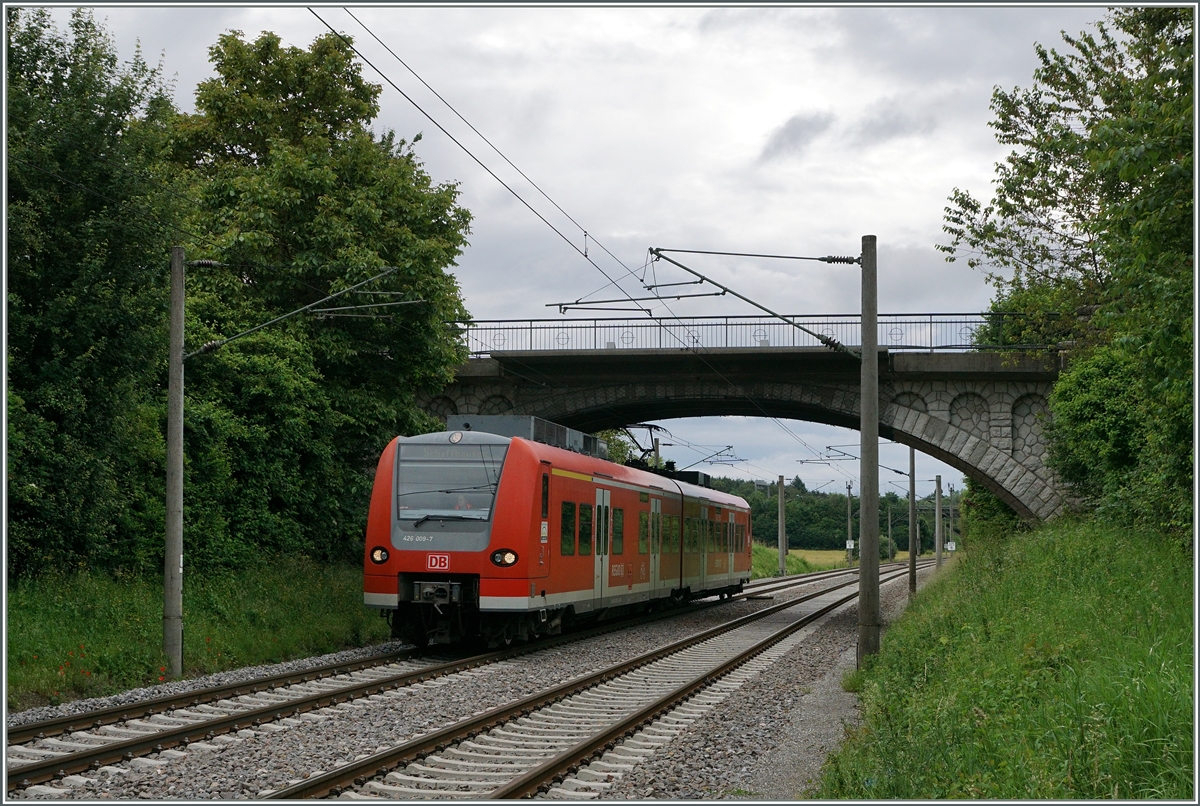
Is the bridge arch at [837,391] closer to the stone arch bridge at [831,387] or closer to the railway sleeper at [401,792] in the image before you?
the stone arch bridge at [831,387]

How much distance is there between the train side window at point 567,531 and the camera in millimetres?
17469

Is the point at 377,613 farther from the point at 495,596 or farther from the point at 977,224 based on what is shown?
the point at 977,224

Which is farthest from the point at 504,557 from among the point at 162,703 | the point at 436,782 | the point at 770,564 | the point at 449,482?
A: the point at 770,564

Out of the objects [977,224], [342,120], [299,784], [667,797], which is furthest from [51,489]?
[977,224]

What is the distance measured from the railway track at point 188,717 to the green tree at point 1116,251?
8.98 meters

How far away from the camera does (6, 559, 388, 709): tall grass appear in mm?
12930

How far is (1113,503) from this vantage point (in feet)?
71.1

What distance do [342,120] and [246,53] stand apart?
3.02 metres

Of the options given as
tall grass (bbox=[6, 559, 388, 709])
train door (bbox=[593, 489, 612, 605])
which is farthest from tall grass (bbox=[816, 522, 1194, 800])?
tall grass (bbox=[6, 559, 388, 709])

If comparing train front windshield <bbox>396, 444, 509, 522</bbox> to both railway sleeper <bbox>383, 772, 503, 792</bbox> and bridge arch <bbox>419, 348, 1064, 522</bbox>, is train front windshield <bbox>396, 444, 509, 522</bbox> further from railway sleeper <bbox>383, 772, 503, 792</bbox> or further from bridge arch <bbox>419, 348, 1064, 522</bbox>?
bridge arch <bbox>419, 348, 1064, 522</bbox>

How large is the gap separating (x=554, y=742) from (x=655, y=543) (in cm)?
1365

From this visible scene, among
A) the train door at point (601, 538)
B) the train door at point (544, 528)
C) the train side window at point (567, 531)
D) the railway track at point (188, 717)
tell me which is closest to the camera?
the railway track at point (188, 717)

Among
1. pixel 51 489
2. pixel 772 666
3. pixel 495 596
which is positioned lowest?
pixel 772 666

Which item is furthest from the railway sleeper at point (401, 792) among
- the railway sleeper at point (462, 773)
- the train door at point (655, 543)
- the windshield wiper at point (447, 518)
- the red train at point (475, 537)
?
the train door at point (655, 543)
